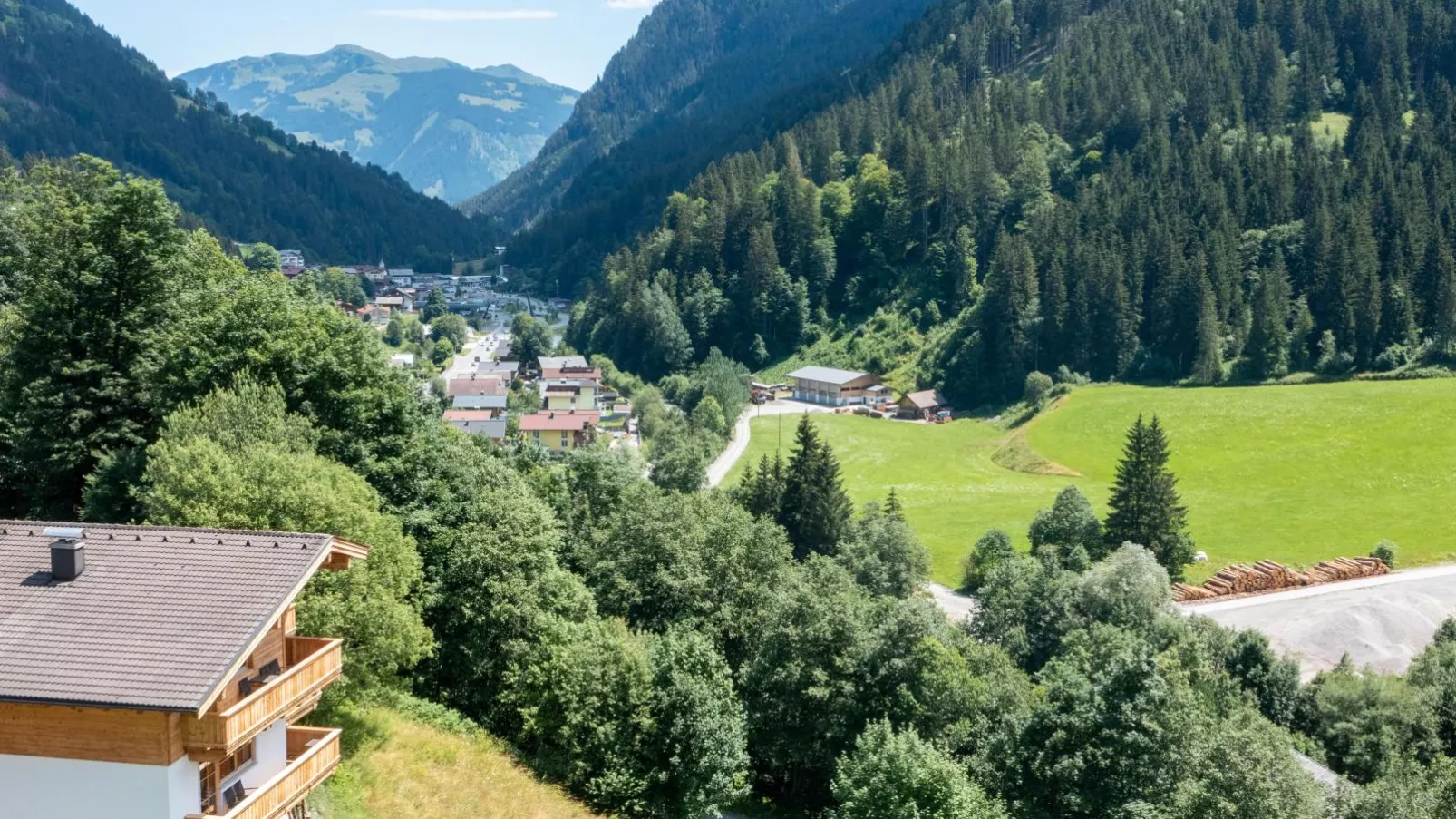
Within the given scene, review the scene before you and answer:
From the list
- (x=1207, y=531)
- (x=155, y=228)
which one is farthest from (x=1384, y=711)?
(x=155, y=228)

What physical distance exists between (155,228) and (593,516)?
19.5 m

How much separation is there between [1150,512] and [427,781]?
4792 centimetres

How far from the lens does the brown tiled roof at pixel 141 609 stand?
42.5ft

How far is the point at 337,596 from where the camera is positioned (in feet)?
69.6

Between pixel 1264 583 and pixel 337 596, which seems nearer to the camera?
pixel 337 596

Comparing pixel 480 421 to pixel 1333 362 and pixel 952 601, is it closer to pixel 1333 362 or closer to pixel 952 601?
pixel 952 601

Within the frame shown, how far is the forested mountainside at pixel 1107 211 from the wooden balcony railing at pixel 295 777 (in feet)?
316

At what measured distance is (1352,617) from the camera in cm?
5056

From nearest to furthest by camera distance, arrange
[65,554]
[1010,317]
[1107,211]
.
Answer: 1. [65,554]
2. [1010,317]
3. [1107,211]

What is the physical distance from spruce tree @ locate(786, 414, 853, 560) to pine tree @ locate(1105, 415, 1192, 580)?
14890 millimetres

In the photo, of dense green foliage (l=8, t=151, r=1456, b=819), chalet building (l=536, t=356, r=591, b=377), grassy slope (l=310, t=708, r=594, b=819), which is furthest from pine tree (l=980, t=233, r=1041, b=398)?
grassy slope (l=310, t=708, r=594, b=819)

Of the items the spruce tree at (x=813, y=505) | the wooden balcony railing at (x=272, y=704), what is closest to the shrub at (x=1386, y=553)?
the spruce tree at (x=813, y=505)

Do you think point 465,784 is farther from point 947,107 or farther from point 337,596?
point 947,107

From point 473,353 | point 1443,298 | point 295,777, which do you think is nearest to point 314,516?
point 295,777
